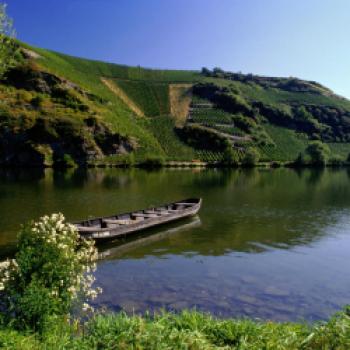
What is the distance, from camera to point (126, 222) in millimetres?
31094

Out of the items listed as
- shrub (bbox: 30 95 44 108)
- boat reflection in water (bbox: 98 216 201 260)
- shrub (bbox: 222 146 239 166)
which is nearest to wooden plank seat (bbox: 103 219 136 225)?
boat reflection in water (bbox: 98 216 201 260)

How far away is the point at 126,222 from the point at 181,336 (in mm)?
22046

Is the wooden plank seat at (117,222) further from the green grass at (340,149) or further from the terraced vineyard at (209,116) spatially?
the green grass at (340,149)

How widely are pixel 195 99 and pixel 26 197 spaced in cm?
14494

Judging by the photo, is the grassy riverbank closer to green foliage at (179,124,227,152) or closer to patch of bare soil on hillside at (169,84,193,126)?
green foliage at (179,124,227,152)

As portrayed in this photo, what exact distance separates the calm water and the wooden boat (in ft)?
2.83

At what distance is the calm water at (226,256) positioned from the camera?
59.3 feet

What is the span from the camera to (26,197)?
165ft

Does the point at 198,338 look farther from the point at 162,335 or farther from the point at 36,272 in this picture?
the point at 36,272

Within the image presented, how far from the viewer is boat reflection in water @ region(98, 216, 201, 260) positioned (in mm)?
25766

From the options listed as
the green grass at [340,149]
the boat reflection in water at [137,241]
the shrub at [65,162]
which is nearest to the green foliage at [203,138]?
the shrub at [65,162]

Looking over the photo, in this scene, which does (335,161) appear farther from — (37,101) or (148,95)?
(37,101)


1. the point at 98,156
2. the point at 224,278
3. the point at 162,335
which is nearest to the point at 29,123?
the point at 98,156

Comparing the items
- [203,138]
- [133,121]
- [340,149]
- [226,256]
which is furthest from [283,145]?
[226,256]
